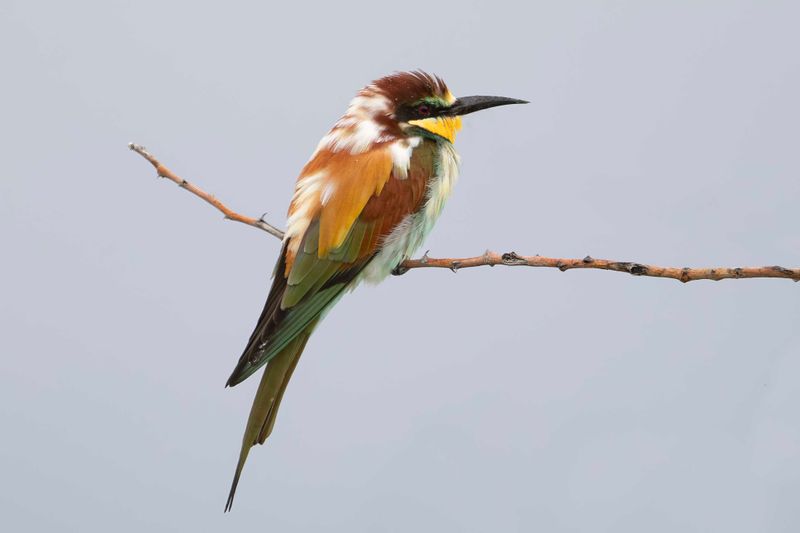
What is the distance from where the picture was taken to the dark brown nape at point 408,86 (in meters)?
2.07

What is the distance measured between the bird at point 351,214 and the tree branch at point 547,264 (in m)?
0.09

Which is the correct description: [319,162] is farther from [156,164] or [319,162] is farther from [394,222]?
[156,164]

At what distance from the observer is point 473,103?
6.98 feet

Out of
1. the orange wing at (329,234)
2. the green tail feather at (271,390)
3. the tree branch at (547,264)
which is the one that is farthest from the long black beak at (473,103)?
the green tail feather at (271,390)

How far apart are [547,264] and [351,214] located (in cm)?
55

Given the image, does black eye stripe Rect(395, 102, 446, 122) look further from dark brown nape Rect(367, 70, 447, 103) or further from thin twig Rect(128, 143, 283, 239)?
thin twig Rect(128, 143, 283, 239)

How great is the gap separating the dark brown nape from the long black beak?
0.05m

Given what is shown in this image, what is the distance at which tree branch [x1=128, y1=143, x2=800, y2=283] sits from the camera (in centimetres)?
136

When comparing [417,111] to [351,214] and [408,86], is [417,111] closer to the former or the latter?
[408,86]

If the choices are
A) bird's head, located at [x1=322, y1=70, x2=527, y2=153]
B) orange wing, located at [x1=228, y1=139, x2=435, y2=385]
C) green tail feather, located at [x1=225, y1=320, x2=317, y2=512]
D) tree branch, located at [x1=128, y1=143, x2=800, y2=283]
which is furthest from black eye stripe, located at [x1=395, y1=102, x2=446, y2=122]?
green tail feather, located at [x1=225, y1=320, x2=317, y2=512]

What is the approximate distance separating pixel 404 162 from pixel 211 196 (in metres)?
0.40

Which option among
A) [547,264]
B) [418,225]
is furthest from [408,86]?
[547,264]

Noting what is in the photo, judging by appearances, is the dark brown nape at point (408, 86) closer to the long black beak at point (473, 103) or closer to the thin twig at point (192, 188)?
the long black beak at point (473, 103)

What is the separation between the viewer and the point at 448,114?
2.12 m
